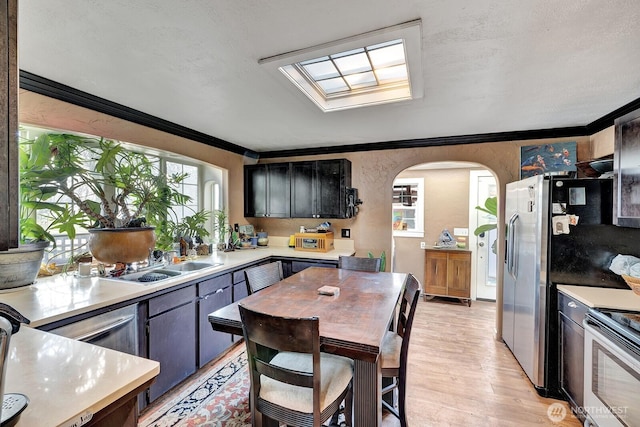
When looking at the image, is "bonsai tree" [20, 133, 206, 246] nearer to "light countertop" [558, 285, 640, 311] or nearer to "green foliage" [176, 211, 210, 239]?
"green foliage" [176, 211, 210, 239]

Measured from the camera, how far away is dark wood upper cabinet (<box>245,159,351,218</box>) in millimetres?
3662

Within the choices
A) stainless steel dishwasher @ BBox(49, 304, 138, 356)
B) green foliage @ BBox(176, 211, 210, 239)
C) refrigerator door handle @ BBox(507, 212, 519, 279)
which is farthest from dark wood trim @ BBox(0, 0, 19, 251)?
refrigerator door handle @ BBox(507, 212, 519, 279)

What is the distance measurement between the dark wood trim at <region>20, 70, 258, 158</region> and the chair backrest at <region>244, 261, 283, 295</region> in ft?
5.67

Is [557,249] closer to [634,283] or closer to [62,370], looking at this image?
[634,283]

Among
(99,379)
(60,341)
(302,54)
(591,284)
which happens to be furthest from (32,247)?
(591,284)

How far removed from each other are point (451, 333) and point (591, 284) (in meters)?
1.57

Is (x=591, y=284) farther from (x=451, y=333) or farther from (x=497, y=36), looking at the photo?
(x=497, y=36)

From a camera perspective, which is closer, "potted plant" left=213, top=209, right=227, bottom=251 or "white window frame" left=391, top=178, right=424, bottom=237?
"potted plant" left=213, top=209, right=227, bottom=251

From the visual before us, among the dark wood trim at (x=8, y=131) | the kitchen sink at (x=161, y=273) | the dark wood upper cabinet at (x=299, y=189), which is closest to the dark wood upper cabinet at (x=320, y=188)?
the dark wood upper cabinet at (x=299, y=189)

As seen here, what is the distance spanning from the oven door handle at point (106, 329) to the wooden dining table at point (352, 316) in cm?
74

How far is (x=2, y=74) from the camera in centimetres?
59

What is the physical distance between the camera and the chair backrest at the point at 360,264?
2.72 m

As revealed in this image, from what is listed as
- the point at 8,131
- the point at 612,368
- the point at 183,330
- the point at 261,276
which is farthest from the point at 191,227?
the point at 612,368

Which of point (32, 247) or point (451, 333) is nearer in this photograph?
point (32, 247)
